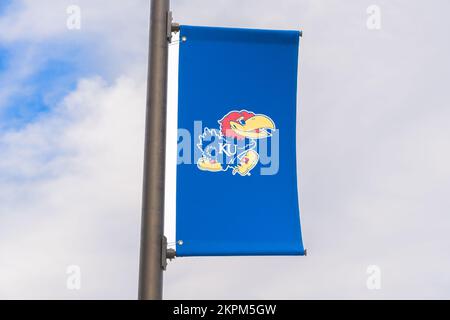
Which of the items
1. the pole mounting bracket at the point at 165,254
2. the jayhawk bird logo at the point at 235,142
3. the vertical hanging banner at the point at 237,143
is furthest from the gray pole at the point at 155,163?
the jayhawk bird logo at the point at 235,142

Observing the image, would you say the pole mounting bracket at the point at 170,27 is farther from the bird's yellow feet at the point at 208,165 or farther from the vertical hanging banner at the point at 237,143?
the bird's yellow feet at the point at 208,165

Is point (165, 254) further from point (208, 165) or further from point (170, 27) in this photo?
point (170, 27)

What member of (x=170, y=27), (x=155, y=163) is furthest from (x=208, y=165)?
(x=170, y=27)

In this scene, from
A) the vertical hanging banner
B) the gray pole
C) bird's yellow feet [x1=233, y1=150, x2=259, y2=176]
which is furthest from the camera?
bird's yellow feet [x1=233, y1=150, x2=259, y2=176]

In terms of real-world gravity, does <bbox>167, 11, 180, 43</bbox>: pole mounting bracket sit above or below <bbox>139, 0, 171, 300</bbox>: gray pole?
above

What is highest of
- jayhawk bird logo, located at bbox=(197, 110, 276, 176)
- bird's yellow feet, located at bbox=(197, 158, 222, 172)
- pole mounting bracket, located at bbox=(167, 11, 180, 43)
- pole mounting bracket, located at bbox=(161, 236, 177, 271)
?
pole mounting bracket, located at bbox=(167, 11, 180, 43)

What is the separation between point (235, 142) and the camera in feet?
23.9

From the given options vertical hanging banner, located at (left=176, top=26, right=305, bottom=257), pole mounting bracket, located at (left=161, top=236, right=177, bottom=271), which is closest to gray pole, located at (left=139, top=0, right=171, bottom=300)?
pole mounting bracket, located at (left=161, top=236, right=177, bottom=271)

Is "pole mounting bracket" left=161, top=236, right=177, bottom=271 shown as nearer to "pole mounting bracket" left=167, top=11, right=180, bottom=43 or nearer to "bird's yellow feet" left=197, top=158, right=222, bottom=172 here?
"bird's yellow feet" left=197, top=158, right=222, bottom=172

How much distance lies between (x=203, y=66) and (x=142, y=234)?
1761 mm

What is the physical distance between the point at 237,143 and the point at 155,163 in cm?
89

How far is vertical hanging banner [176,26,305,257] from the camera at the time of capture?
23.1 ft
